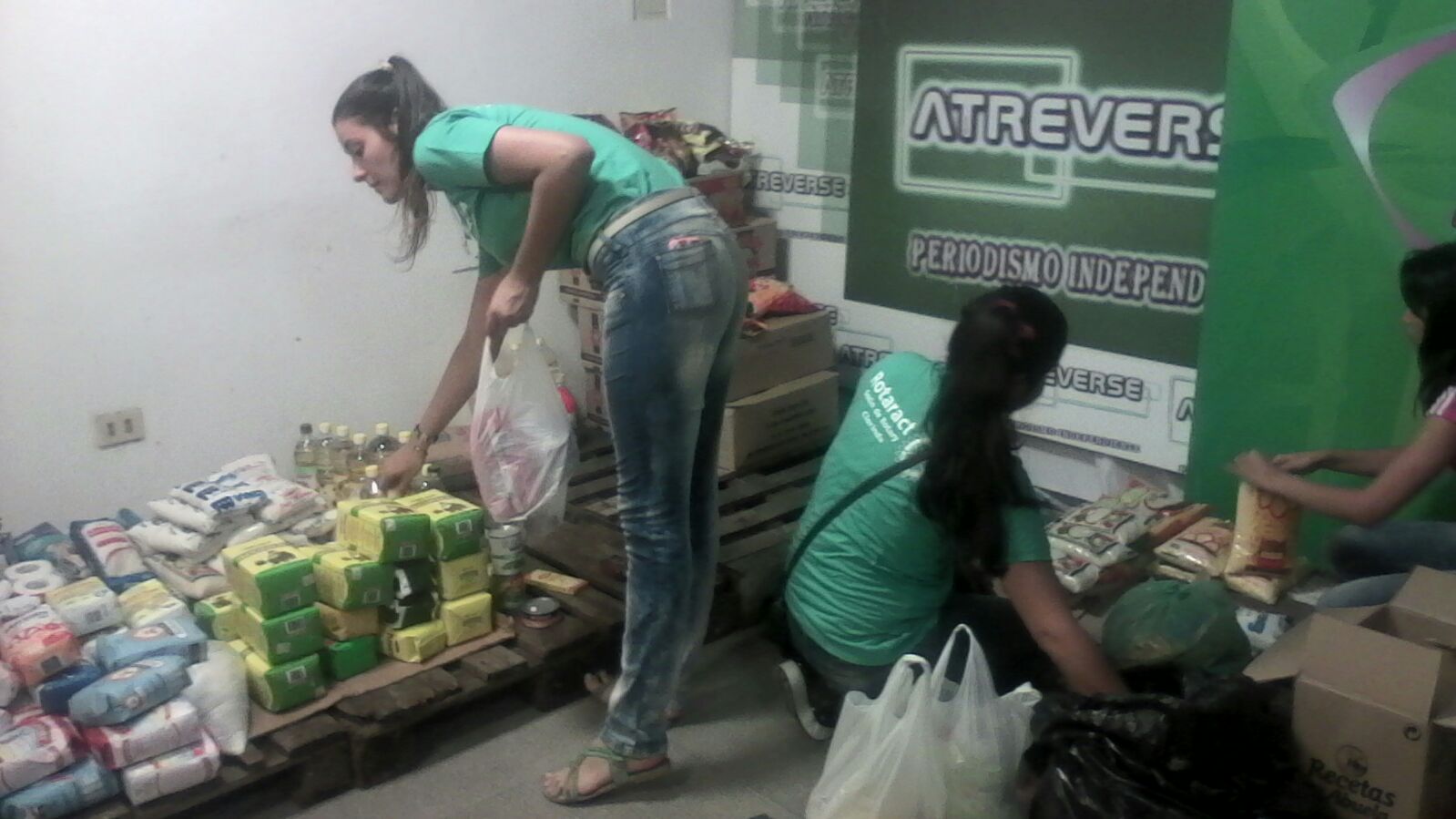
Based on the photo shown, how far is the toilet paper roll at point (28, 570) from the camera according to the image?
2334mm

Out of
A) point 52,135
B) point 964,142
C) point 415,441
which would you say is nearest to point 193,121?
point 52,135

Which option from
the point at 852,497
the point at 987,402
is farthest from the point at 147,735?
the point at 987,402

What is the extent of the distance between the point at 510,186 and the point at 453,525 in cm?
70

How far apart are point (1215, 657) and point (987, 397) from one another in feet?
2.37

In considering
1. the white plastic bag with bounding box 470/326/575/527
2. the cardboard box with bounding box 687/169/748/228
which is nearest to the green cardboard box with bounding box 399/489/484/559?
the white plastic bag with bounding box 470/326/575/527

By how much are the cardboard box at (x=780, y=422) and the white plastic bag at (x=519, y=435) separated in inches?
29.5

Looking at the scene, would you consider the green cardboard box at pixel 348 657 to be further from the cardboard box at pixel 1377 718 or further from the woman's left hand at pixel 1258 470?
the woman's left hand at pixel 1258 470

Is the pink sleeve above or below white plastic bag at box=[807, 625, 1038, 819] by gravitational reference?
above

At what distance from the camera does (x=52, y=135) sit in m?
2.55

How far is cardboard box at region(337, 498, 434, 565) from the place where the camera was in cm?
220

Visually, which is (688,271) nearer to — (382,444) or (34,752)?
(34,752)

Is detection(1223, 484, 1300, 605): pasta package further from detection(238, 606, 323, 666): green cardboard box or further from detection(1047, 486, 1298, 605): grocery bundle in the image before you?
detection(238, 606, 323, 666): green cardboard box

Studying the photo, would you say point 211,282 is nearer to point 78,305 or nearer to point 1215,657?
point 78,305

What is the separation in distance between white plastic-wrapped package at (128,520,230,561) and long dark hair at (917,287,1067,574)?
1511mm
